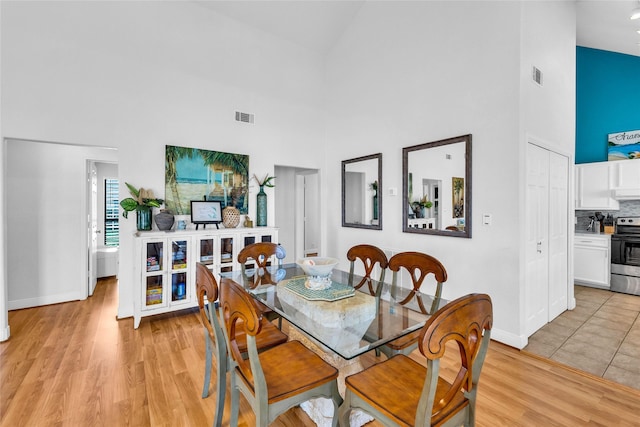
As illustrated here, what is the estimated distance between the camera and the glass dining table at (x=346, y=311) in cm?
150

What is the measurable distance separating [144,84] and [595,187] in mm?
7074

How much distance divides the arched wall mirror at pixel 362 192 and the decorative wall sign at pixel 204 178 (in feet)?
5.32

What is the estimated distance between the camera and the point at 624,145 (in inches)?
192

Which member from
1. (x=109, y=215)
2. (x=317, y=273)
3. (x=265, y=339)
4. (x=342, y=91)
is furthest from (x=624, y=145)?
(x=109, y=215)

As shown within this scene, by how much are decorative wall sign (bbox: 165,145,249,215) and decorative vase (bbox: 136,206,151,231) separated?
0.92 ft

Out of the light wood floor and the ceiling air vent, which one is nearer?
the light wood floor

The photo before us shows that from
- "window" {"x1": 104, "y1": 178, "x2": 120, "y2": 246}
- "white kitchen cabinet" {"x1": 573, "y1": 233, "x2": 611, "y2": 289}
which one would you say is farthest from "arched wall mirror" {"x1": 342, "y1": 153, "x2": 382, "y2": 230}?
"window" {"x1": 104, "y1": 178, "x2": 120, "y2": 246}

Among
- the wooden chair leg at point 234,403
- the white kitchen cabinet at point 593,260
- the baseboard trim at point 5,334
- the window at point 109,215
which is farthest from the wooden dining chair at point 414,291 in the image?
the window at point 109,215

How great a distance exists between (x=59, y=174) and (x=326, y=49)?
14.9 feet

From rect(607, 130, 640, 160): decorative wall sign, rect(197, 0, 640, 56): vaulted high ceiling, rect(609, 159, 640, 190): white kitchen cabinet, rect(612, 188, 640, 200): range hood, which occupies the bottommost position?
rect(612, 188, 640, 200): range hood

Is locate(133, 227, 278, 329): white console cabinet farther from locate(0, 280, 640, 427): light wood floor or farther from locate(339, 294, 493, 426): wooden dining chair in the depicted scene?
locate(339, 294, 493, 426): wooden dining chair

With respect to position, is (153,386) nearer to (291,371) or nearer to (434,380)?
(291,371)

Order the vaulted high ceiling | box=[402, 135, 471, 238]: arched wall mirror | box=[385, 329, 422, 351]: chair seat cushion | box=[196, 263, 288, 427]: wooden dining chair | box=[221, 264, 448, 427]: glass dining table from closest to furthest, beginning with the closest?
box=[221, 264, 448, 427]: glass dining table
box=[196, 263, 288, 427]: wooden dining chair
box=[385, 329, 422, 351]: chair seat cushion
box=[402, 135, 471, 238]: arched wall mirror
the vaulted high ceiling

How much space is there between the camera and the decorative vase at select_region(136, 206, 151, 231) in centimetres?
349
